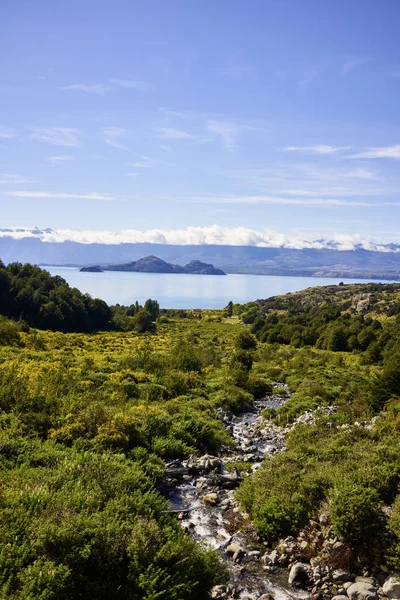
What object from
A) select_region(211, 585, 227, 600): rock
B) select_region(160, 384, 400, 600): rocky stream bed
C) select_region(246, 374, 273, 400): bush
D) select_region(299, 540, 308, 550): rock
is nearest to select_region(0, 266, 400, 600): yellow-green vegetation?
select_region(211, 585, 227, 600): rock

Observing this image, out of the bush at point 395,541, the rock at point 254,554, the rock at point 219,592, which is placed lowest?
the rock at point 254,554

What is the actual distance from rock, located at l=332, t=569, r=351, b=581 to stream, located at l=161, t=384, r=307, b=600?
119 cm

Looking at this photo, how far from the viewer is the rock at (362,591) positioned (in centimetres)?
1029

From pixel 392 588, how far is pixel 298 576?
7.90 ft

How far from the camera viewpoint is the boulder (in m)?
11.2

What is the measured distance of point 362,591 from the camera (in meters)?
10.4

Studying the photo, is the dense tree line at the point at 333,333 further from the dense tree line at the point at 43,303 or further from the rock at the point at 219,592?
the rock at the point at 219,592

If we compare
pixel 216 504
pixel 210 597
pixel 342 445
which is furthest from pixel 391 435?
pixel 210 597

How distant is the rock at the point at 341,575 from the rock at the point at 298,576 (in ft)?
2.51

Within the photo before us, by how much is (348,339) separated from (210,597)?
67304 millimetres

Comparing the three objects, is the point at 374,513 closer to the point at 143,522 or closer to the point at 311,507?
the point at 311,507

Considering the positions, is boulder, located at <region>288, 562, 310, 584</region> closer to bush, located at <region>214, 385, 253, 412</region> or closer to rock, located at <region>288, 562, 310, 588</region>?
rock, located at <region>288, 562, 310, 588</region>

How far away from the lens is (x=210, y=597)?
10.4 metres

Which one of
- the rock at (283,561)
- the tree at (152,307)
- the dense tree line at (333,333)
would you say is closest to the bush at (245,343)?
the dense tree line at (333,333)
